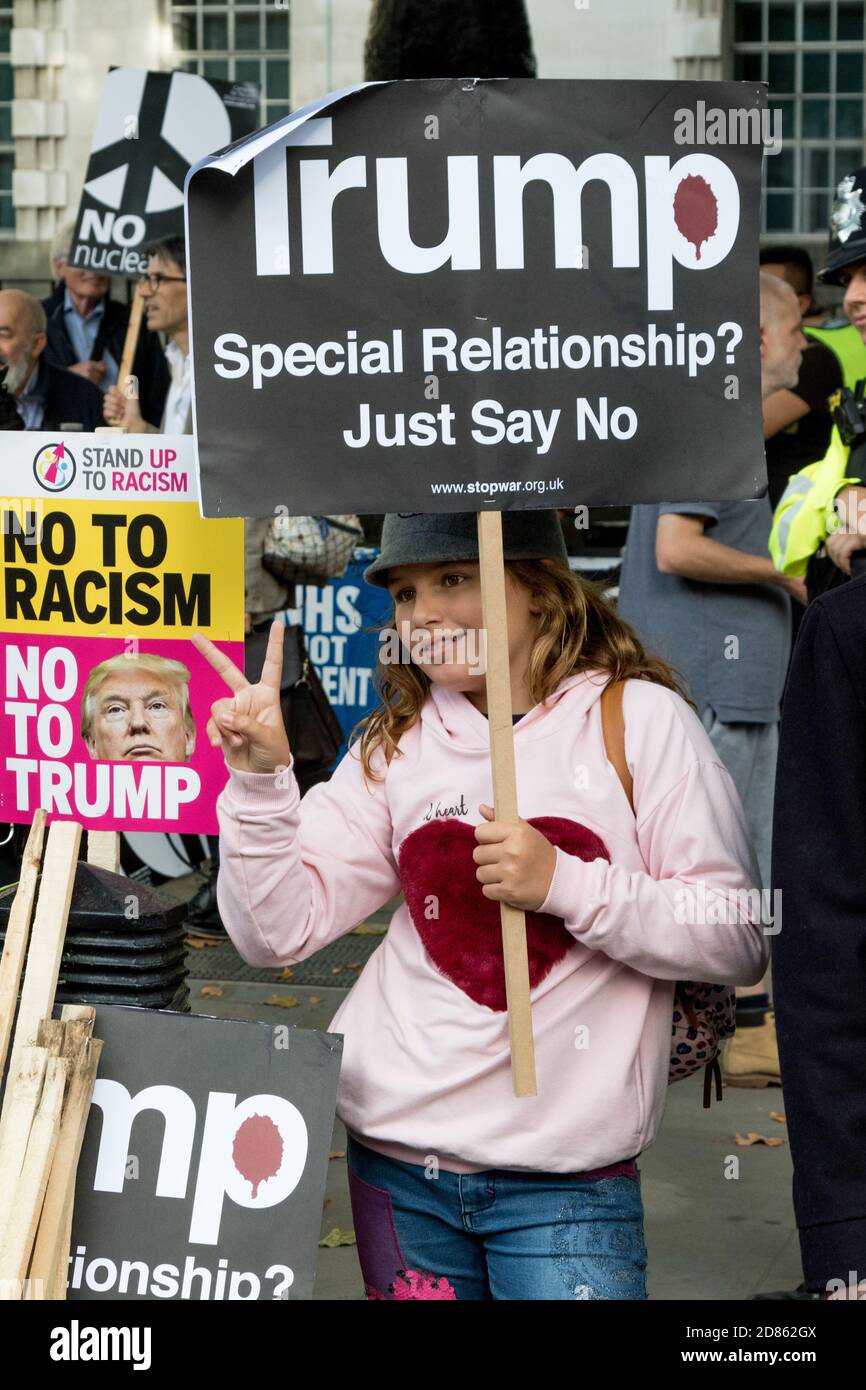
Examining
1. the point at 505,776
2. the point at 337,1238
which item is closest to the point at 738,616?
the point at 337,1238

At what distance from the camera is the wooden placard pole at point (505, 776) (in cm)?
267

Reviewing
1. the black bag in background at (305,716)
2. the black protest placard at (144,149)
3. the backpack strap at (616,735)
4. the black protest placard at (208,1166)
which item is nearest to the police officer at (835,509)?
the backpack strap at (616,735)

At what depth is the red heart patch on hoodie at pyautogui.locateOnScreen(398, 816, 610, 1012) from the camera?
110 inches

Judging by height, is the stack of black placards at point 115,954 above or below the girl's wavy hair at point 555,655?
below

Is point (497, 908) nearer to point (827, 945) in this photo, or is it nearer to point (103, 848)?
point (827, 945)

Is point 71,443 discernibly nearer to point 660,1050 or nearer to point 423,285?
point 423,285

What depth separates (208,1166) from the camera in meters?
2.82

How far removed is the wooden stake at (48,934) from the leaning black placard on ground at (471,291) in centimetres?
61

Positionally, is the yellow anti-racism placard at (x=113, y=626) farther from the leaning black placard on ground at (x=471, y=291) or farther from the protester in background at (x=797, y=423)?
the protester in background at (x=797, y=423)

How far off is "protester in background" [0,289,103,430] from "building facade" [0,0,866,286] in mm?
8645

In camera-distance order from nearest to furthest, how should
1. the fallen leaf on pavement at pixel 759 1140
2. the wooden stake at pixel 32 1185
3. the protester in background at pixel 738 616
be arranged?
the wooden stake at pixel 32 1185 → the fallen leaf on pavement at pixel 759 1140 → the protester in background at pixel 738 616

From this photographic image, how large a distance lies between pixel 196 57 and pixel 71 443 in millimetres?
14142

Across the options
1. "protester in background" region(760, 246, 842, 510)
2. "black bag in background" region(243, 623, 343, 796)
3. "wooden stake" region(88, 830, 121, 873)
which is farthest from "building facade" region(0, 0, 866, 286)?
"wooden stake" region(88, 830, 121, 873)
